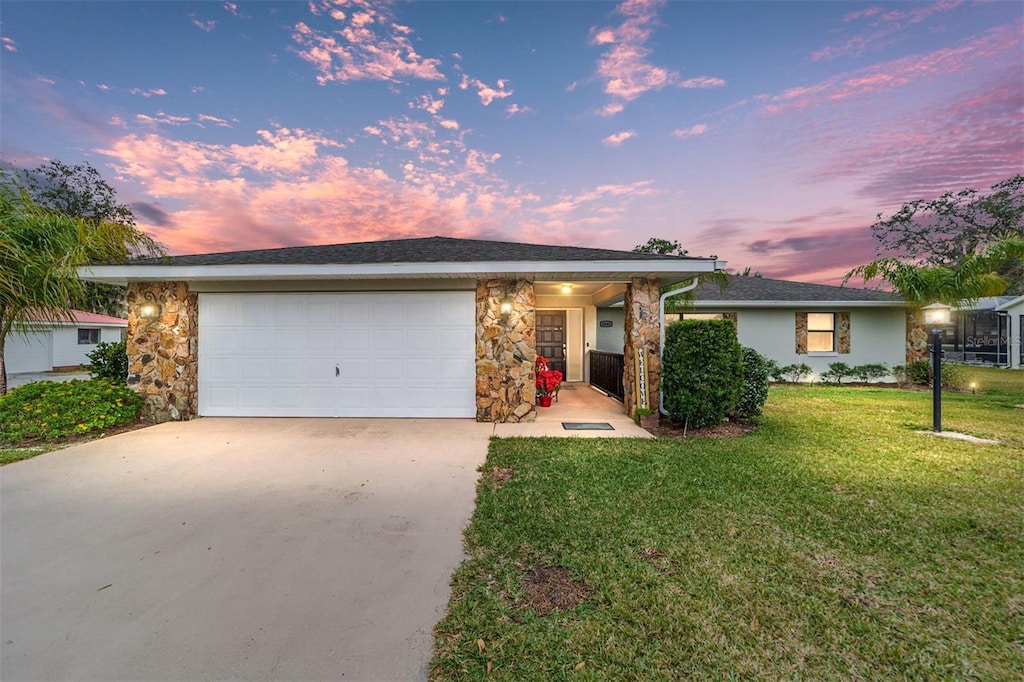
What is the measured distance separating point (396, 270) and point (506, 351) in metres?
2.26

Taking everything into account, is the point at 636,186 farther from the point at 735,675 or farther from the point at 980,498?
the point at 735,675

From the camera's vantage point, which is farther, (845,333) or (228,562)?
(845,333)

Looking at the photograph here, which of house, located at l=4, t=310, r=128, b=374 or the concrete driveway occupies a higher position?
house, located at l=4, t=310, r=128, b=374

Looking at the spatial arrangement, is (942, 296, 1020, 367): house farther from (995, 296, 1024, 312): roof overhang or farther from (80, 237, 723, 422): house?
(80, 237, 723, 422): house

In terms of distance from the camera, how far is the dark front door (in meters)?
11.6

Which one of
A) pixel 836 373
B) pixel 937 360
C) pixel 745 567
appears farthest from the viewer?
pixel 836 373

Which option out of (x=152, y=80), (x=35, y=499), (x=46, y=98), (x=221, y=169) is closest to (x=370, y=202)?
(x=221, y=169)

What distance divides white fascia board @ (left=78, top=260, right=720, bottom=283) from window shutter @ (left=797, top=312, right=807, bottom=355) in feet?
26.0

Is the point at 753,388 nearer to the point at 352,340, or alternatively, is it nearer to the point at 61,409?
the point at 352,340

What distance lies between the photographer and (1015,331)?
52.3 feet

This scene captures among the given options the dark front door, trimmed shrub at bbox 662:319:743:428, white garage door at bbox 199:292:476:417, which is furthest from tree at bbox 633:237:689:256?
white garage door at bbox 199:292:476:417

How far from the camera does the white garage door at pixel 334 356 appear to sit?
7012mm

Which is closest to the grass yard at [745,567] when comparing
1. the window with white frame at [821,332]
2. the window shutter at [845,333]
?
the window with white frame at [821,332]

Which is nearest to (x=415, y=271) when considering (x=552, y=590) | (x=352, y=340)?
A: (x=352, y=340)
